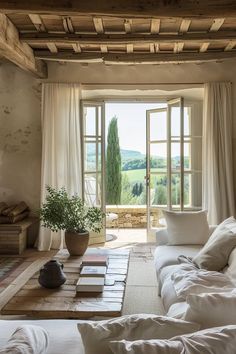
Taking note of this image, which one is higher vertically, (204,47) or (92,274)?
(204,47)

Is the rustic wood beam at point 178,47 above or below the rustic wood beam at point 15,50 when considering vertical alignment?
above

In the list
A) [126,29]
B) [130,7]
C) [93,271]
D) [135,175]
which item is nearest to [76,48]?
[126,29]

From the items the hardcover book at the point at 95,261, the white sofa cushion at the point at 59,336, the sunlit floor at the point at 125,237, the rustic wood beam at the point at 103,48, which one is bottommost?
the sunlit floor at the point at 125,237

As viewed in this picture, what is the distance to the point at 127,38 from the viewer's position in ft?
14.8

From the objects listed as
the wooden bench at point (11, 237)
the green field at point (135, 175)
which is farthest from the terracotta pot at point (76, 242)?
the green field at point (135, 175)

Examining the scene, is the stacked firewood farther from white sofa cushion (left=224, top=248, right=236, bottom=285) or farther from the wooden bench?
white sofa cushion (left=224, top=248, right=236, bottom=285)

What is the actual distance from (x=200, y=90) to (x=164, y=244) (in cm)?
279

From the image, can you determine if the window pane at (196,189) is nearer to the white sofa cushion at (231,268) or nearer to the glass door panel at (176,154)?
the glass door panel at (176,154)

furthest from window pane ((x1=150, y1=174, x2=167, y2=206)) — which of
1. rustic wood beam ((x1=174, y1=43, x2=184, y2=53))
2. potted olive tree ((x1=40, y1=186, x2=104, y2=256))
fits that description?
potted olive tree ((x1=40, y1=186, x2=104, y2=256))

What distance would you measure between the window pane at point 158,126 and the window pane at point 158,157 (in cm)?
13

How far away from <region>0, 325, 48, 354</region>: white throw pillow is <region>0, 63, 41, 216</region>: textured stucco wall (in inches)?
175

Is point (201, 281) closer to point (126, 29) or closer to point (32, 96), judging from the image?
point (126, 29)

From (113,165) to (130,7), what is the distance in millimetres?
5657

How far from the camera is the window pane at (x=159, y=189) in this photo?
20.1 ft
